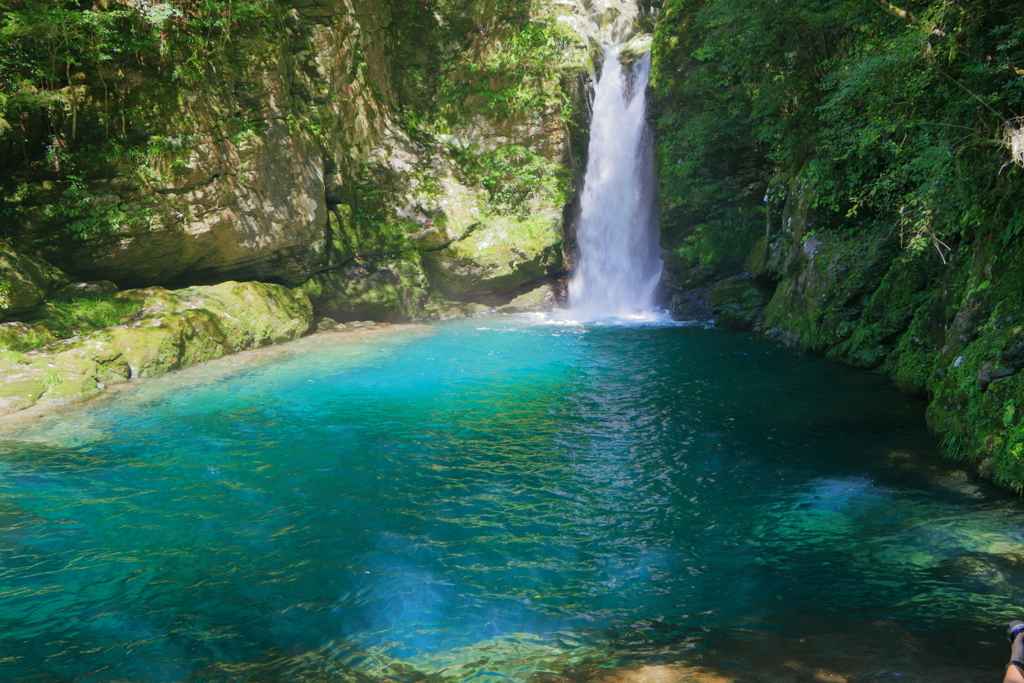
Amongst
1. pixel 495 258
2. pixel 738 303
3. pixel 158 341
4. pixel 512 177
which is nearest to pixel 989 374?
pixel 738 303

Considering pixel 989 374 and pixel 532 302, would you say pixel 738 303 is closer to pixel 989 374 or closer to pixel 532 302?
pixel 532 302

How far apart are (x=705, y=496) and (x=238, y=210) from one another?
11255 millimetres

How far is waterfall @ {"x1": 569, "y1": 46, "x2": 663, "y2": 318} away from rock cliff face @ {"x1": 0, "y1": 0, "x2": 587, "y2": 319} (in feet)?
3.79

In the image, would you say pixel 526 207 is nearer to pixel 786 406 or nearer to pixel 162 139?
pixel 162 139

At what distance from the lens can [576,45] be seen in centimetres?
2011

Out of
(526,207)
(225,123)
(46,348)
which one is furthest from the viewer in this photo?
(526,207)

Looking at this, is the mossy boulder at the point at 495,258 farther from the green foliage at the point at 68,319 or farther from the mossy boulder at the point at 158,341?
the green foliage at the point at 68,319

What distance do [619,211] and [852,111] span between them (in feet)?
36.6

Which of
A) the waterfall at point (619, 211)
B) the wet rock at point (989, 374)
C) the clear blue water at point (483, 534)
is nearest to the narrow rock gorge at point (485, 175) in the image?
the wet rock at point (989, 374)

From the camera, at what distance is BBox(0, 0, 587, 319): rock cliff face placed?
10648mm

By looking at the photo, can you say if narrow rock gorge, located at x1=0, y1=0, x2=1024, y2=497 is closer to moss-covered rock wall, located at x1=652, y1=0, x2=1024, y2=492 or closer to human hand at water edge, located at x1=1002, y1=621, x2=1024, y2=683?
moss-covered rock wall, located at x1=652, y1=0, x2=1024, y2=492

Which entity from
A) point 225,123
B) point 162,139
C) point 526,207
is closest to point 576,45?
point 526,207

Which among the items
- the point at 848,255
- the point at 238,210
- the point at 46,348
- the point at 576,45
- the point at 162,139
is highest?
the point at 576,45

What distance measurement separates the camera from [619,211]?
20.1 meters
